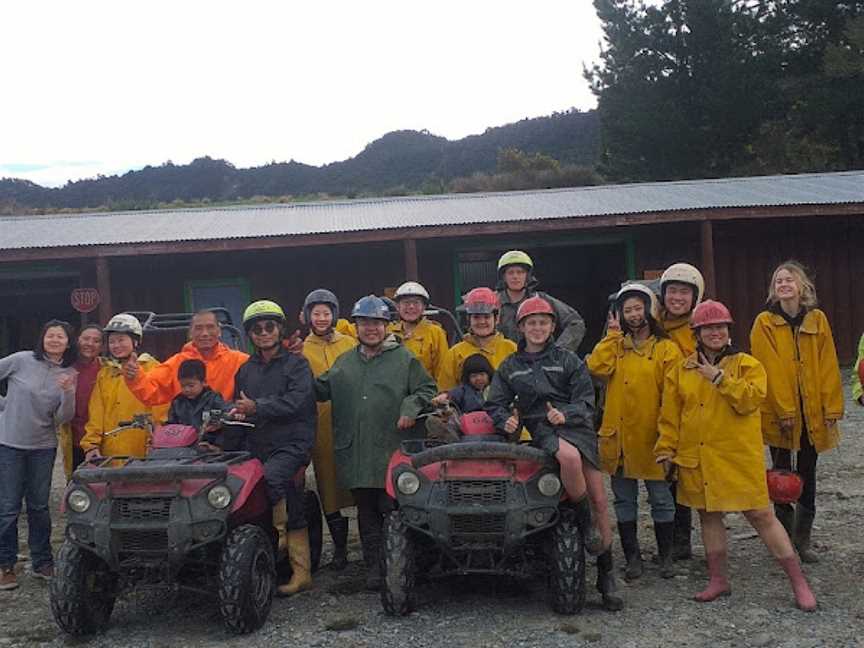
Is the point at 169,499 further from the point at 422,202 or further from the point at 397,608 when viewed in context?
the point at 422,202

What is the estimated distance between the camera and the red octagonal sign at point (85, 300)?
570 inches

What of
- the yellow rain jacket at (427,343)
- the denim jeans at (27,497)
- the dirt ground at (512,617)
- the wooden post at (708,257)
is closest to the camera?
the dirt ground at (512,617)

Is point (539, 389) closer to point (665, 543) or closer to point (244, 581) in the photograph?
point (665, 543)

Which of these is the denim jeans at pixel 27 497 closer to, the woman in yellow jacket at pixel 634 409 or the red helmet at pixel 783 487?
the woman in yellow jacket at pixel 634 409

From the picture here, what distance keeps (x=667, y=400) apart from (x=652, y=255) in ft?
35.8

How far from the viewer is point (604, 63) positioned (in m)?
32.5

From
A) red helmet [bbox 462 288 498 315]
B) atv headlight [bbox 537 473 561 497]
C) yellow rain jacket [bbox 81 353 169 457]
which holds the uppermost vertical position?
red helmet [bbox 462 288 498 315]

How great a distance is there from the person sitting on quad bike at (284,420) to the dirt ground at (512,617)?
1.14ft

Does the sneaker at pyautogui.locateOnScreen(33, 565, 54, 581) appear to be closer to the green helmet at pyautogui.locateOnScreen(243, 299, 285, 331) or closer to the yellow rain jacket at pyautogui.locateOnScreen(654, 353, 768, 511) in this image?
the green helmet at pyautogui.locateOnScreen(243, 299, 285, 331)

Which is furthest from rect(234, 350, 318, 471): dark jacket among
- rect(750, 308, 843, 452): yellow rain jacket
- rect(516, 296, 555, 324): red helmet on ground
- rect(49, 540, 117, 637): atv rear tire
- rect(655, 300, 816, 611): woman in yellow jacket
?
rect(750, 308, 843, 452): yellow rain jacket

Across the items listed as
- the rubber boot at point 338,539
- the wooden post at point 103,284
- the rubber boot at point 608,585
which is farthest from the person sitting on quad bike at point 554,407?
the wooden post at point 103,284

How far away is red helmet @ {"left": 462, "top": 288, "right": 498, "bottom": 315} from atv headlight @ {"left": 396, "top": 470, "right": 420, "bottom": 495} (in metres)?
1.31

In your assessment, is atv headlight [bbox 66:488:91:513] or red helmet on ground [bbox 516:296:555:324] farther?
red helmet on ground [bbox 516:296:555:324]

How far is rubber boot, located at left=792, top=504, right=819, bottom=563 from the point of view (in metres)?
5.22
